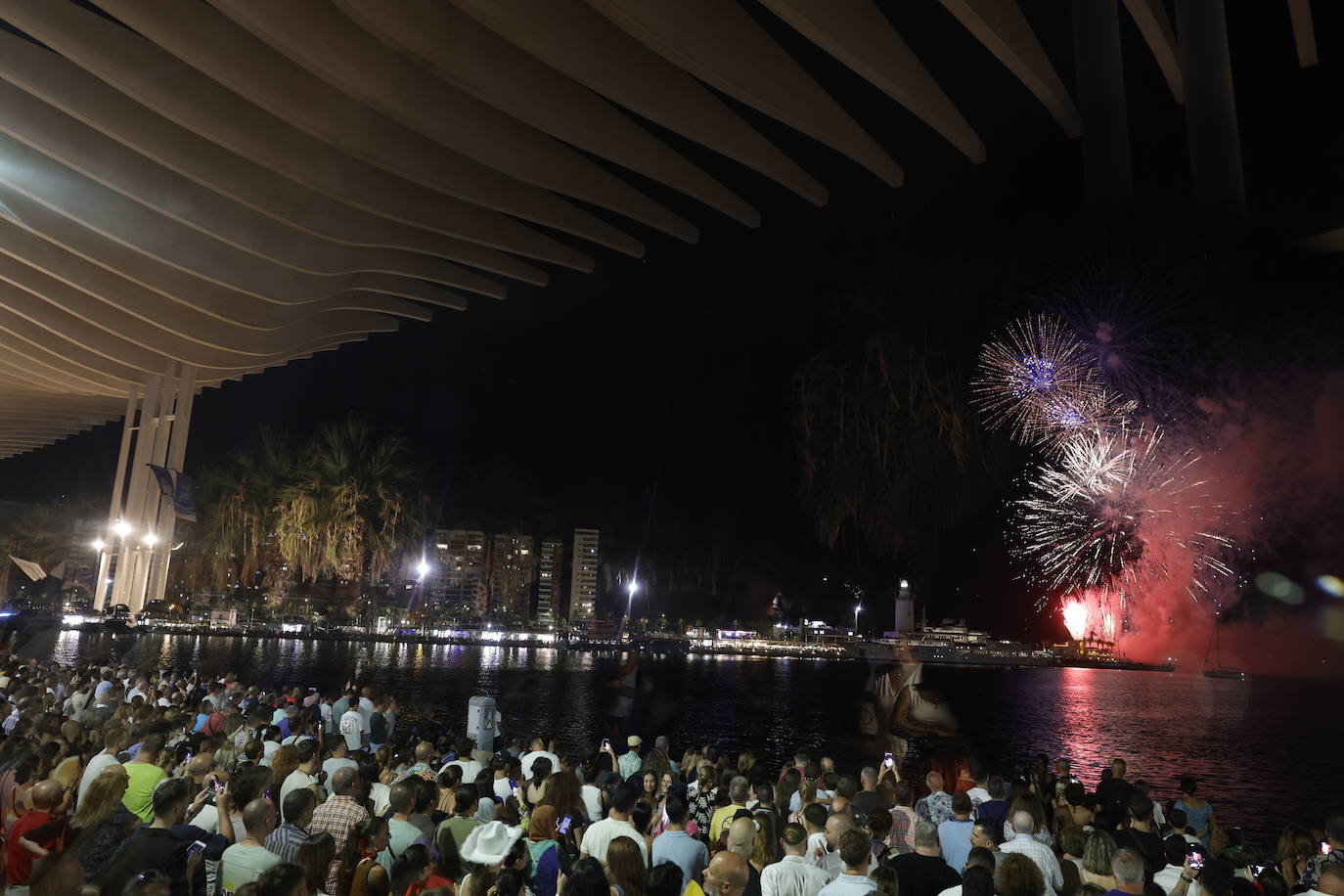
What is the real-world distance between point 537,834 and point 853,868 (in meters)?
1.83

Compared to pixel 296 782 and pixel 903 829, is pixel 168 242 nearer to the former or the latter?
pixel 296 782

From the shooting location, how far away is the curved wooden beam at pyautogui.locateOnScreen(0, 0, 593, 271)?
15.1 metres

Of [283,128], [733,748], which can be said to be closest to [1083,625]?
[733,748]

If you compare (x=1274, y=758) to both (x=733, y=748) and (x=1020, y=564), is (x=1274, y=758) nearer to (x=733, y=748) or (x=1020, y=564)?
(x=1020, y=564)

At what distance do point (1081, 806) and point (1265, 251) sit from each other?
22.1m

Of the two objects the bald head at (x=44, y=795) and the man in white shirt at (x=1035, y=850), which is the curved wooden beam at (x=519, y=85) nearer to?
the bald head at (x=44, y=795)

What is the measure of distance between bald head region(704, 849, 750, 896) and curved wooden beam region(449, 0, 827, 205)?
11839mm

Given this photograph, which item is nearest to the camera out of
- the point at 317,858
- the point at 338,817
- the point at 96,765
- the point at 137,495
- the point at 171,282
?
the point at 317,858

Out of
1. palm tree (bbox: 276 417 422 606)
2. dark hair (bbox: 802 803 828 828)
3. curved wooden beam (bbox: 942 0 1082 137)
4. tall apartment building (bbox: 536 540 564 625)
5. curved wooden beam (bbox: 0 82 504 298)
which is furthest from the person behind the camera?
tall apartment building (bbox: 536 540 564 625)

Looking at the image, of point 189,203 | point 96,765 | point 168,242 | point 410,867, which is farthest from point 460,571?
point 410,867

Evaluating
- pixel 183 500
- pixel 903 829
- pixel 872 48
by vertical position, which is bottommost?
pixel 903 829

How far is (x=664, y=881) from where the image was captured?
150 inches

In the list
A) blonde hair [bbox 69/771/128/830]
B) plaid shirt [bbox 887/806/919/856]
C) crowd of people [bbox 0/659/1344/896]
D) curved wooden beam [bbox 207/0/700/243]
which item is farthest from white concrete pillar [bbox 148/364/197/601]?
plaid shirt [bbox 887/806/919/856]

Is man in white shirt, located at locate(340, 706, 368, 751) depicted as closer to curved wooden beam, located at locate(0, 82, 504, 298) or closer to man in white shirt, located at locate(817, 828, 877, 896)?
man in white shirt, located at locate(817, 828, 877, 896)
